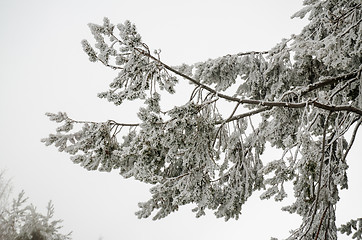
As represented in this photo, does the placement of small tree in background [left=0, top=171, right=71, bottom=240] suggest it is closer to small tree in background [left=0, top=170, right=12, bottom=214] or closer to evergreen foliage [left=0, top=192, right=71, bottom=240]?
evergreen foliage [left=0, top=192, right=71, bottom=240]

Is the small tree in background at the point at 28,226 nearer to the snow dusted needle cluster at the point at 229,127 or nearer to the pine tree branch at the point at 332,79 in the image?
the snow dusted needle cluster at the point at 229,127

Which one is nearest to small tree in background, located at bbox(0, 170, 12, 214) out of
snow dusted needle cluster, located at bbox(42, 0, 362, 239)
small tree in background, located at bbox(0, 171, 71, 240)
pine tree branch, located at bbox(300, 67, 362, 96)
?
small tree in background, located at bbox(0, 171, 71, 240)

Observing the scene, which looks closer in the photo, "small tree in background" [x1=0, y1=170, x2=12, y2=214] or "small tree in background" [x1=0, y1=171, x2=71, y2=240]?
"small tree in background" [x1=0, y1=171, x2=71, y2=240]

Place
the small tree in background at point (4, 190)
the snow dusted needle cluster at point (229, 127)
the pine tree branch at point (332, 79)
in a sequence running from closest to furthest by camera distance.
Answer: the snow dusted needle cluster at point (229, 127)
the pine tree branch at point (332, 79)
the small tree in background at point (4, 190)

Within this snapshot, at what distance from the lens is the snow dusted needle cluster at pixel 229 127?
2660mm

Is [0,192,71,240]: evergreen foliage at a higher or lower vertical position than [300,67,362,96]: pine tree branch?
lower

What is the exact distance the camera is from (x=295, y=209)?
4152 millimetres

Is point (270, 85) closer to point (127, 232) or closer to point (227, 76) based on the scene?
point (227, 76)

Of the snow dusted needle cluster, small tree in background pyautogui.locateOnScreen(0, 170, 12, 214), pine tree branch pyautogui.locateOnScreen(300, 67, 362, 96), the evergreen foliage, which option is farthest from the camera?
small tree in background pyautogui.locateOnScreen(0, 170, 12, 214)

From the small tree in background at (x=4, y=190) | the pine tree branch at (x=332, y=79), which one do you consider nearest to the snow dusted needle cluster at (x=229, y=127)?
the pine tree branch at (x=332, y=79)

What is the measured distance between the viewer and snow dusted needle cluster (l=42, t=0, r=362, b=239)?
105 inches

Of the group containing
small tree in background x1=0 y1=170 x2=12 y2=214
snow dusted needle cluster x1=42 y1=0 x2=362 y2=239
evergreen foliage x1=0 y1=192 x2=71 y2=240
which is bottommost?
evergreen foliage x1=0 y1=192 x2=71 y2=240

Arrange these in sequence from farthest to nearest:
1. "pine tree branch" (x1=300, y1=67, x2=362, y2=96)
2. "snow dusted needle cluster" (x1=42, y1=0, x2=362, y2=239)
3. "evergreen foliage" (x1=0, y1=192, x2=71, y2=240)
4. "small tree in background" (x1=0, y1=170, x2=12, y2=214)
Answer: "small tree in background" (x1=0, y1=170, x2=12, y2=214), "evergreen foliage" (x1=0, y1=192, x2=71, y2=240), "pine tree branch" (x1=300, y1=67, x2=362, y2=96), "snow dusted needle cluster" (x1=42, y1=0, x2=362, y2=239)

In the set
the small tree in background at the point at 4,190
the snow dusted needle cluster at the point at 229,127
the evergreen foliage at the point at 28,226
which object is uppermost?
the small tree in background at the point at 4,190
